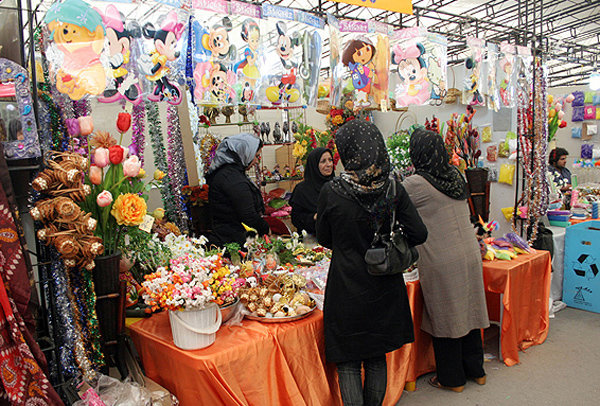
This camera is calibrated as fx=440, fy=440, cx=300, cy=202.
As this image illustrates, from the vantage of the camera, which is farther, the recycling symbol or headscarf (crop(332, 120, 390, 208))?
the recycling symbol

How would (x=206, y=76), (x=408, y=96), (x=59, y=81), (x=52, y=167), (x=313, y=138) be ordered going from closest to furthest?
1. (x=52, y=167)
2. (x=59, y=81)
3. (x=206, y=76)
4. (x=408, y=96)
5. (x=313, y=138)

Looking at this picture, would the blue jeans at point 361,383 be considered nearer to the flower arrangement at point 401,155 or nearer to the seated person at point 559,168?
the flower arrangement at point 401,155

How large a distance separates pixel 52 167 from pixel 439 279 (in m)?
1.78

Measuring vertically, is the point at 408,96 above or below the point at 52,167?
above

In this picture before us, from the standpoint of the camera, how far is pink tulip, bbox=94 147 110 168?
1.57 meters

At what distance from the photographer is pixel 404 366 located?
7.49 ft

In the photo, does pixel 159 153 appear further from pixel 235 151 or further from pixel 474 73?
pixel 474 73

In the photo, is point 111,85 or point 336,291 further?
point 111,85

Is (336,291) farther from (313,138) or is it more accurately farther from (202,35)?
(313,138)

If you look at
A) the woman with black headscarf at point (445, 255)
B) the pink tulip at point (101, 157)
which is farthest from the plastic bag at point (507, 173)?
the pink tulip at point (101, 157)

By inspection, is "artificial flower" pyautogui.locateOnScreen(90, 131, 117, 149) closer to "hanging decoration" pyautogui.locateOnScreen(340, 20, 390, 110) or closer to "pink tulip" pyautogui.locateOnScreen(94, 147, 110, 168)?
"pink tulip" pyautogui.locateOnScreen(94, 147, 110, 168)

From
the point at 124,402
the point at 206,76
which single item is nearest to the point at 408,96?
the point at 206,76

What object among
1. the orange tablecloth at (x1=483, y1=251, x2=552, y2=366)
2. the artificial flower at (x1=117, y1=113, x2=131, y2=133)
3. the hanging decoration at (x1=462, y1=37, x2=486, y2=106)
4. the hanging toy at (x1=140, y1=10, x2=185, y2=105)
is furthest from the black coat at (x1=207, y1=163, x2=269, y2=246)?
the hanging decoration at (x1=462, y1=37, x2=486, y2=106)

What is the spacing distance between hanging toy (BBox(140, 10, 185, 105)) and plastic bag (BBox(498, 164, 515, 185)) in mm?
3621
